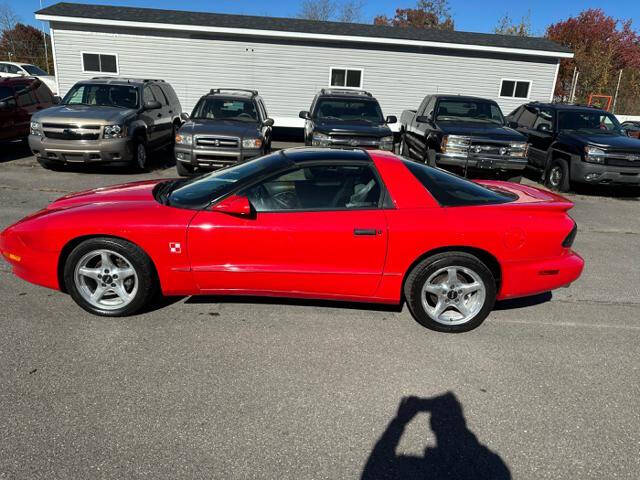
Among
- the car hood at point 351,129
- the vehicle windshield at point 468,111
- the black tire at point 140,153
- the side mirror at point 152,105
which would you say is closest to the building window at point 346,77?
the vehicle windshield at point 468,111

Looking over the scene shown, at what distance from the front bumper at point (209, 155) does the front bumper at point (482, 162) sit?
12.9ft

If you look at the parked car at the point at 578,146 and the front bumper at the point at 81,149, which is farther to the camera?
the parked car at the point at 578,146

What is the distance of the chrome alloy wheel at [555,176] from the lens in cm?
1041

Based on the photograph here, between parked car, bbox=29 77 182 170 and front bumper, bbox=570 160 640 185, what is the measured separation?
918cm

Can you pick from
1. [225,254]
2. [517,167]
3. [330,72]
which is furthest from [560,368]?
[330,72]

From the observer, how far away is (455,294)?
3.84 m

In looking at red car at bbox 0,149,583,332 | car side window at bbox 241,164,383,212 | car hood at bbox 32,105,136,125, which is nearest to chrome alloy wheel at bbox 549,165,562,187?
red car at bbox 0,149,583,332

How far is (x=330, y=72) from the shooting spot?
16.8 meters

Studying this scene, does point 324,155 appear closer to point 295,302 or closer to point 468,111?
point 295,302

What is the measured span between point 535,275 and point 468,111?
7.83 metres

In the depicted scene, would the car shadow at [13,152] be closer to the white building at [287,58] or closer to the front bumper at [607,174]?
the white building at [287,58]

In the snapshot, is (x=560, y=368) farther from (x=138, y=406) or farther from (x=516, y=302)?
(x=138, y=406)

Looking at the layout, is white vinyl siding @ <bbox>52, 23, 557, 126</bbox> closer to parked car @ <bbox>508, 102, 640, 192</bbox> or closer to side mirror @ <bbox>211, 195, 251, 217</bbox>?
parked car @ <bbox>508, 102, 640, 192</bbox>

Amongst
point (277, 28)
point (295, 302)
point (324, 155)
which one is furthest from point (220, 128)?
point (277, 28)
